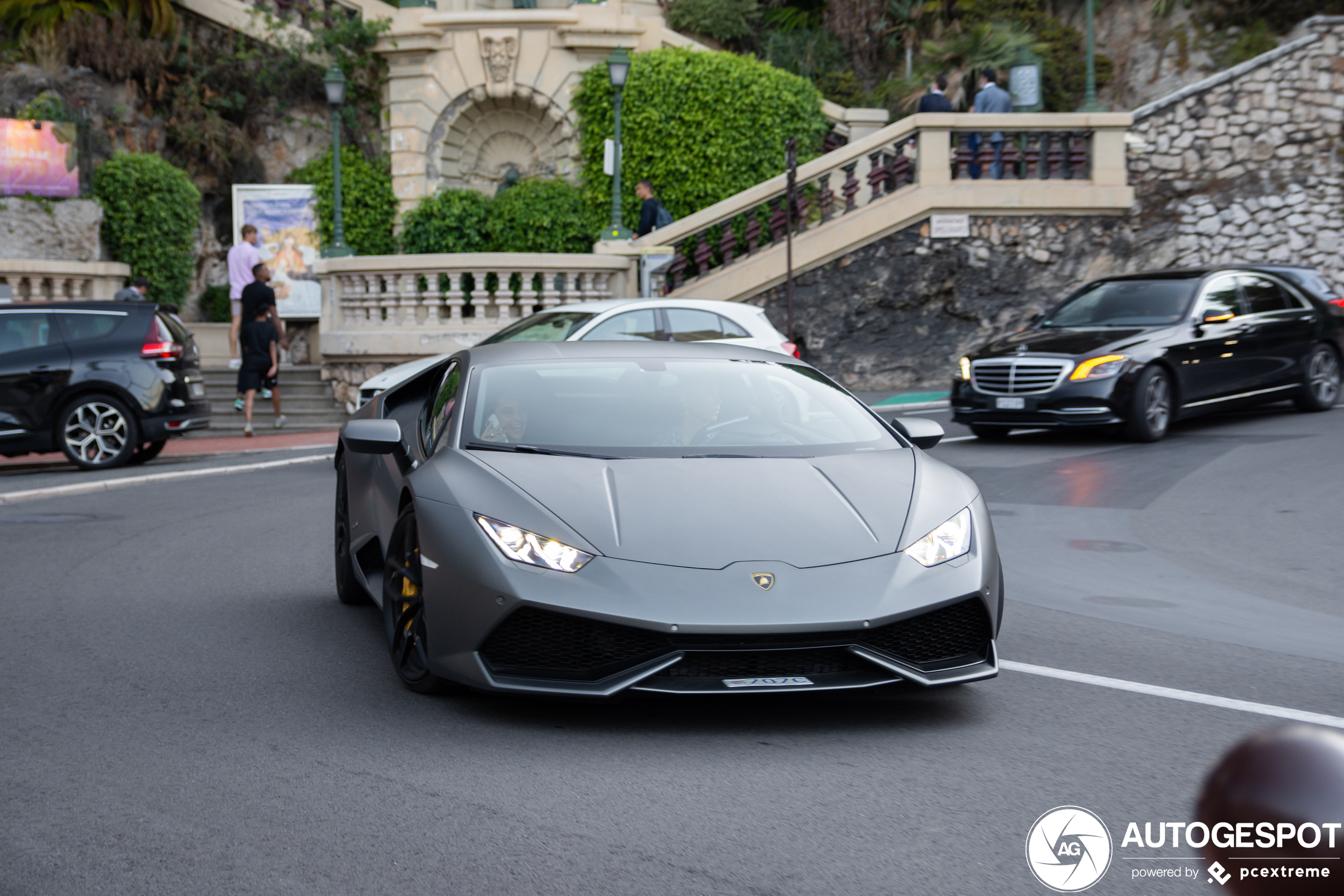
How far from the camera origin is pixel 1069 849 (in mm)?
3516

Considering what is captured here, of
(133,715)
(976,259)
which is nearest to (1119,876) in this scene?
(133,715)

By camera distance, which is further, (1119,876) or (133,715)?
(133,715)

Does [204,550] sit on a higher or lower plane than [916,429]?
lower

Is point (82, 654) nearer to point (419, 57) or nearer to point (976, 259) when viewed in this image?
point (976, 259)

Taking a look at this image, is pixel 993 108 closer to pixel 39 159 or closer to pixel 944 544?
pixel 39 159

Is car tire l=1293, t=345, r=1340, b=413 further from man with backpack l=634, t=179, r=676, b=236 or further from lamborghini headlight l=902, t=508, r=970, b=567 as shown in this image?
lamborghini headlight l=902, t=508, r=970, b=567

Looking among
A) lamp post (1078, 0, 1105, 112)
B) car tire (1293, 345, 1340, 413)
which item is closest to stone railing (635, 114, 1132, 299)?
lamp post (1078, 0, 1105, 112)

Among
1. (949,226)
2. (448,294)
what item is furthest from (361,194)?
(949,226)

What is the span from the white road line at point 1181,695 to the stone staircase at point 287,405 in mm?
14998

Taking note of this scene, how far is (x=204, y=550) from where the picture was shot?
8.95 meters

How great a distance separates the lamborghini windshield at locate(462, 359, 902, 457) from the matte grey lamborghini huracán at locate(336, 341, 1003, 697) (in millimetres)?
12

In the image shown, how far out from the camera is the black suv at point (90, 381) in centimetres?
1445

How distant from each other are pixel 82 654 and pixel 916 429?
12.0 feet

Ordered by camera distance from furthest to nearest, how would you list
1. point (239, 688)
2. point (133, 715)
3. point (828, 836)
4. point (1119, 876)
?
point (239, 688), point (133, 715), point (828, 836), point (1119, 876)
